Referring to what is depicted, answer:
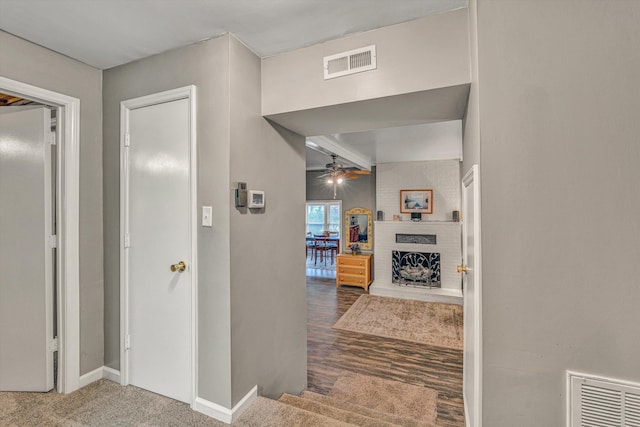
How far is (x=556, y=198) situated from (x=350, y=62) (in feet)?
4.35

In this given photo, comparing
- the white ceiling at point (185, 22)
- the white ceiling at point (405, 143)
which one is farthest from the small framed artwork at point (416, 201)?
the white ceiling at point (185, 22)

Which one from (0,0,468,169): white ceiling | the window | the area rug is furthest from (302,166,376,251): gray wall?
(0,0,468,169): white ceiling

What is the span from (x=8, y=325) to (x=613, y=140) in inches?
141

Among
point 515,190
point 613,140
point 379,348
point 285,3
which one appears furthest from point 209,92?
point 379,348

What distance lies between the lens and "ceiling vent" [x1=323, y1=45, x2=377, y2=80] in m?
1.74

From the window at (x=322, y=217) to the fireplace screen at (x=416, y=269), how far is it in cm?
243

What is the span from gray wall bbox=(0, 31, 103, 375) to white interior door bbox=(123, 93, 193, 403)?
0.29 m

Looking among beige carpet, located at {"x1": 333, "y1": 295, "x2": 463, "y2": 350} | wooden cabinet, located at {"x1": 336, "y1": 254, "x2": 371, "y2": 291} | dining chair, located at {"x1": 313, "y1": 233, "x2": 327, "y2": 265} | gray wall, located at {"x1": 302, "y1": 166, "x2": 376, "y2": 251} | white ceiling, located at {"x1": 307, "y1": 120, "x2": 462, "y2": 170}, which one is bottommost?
beige carpet, located at {"x1": 333, "y1": 295, "x2": 463, "y2": 350}

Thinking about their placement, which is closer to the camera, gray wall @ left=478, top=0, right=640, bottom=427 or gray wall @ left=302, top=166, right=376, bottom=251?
gray wall @ left=478, top=0, right=640, bottom=427

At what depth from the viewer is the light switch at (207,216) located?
5.90 feet

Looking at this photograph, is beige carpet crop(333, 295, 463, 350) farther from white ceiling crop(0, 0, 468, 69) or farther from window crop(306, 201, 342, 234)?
white ceiling crop(0, 0, 468, 69)

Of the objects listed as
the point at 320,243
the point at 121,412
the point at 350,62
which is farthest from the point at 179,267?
the point at 320,243

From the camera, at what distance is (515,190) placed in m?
1.26

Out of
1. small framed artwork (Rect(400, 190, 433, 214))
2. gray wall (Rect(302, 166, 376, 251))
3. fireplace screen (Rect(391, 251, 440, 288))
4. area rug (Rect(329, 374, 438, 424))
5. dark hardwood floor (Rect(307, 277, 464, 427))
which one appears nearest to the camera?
area rug (Rect(329, 374, 438, 424))
